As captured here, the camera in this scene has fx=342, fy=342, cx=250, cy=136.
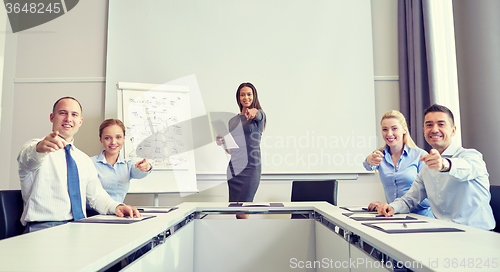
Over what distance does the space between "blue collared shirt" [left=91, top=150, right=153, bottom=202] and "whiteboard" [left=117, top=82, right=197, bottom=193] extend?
1.10 meters

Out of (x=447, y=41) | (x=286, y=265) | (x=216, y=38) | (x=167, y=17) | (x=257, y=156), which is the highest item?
(x=167, y=17)

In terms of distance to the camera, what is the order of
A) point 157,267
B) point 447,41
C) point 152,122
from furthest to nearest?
point 152,122
point 447,41
point 157,267

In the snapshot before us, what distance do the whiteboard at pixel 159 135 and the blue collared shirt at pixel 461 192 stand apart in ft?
7.94

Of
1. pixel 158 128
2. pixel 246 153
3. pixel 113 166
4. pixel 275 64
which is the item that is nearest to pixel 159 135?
pixel 158 128

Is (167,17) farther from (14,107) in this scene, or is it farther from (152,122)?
(14,107)

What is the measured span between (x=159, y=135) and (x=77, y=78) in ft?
4.25

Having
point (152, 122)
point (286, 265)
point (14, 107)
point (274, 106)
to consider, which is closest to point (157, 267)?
point (286, 265)

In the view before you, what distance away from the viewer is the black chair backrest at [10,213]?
1657 millimetres

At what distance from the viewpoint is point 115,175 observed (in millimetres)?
2340

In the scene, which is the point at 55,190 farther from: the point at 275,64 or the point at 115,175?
the point at 275,64

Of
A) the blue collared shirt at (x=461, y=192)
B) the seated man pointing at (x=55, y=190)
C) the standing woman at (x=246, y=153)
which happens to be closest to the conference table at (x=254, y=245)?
the blue collared shirt at (x=461, y=192)

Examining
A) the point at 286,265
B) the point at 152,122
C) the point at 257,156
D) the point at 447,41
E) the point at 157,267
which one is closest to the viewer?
the point at 157,267

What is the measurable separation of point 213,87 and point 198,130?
0.51 meters

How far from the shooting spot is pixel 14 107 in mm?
3967
